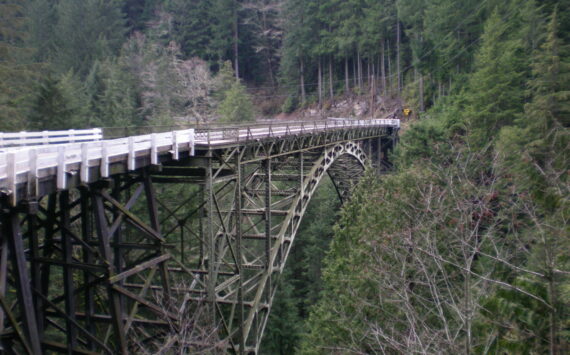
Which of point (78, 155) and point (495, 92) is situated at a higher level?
point (495, 92)

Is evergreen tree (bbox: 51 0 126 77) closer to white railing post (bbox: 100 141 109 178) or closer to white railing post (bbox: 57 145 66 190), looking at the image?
white railing post (bbox: 100 141 109 178)

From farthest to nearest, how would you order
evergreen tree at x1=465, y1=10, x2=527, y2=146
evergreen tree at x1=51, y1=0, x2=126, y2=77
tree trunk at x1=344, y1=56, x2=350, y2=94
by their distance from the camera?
1. evergreen tree at x1=51, y1=0, x2=126, y2=77
2. tree trunk at x1=344, y1=56, x2=350, y2=94
3. evergreen tree at x1=465, y1=10, x2=527, y2=146

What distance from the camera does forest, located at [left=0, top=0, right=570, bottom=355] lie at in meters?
8.22

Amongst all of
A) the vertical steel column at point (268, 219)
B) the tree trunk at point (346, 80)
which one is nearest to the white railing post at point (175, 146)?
the vertical steel column at point (268, 219)

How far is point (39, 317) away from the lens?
8.65 m

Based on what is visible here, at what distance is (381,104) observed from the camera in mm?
46219

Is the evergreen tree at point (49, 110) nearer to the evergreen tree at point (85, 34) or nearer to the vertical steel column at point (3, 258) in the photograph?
the vertical steel column at point (3, 258)

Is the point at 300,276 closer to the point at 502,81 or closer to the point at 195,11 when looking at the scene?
the point at 502,81

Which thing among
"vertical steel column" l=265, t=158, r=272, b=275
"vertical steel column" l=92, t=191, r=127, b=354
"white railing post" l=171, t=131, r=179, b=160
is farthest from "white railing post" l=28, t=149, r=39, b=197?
"vertical steel column" l=265, t=158, r=272, b=275

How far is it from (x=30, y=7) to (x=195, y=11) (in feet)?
75.4

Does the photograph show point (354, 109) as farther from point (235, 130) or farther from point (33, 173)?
point (33, 173)

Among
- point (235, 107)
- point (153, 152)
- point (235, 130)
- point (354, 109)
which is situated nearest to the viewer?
point (153, 152)

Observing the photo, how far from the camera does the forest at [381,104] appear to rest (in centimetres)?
822

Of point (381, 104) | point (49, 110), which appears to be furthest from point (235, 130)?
point (381, 104)
